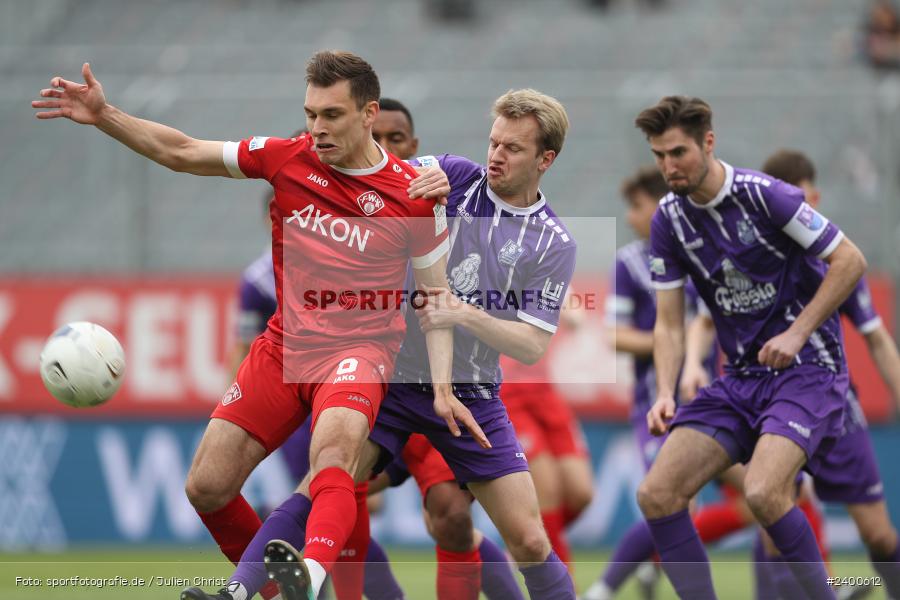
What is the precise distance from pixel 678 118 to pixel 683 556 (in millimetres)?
2042

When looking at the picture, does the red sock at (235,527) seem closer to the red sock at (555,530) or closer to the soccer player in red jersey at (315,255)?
the soccer player in red jersey at (315,255)

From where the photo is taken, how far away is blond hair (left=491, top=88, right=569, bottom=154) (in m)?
5.81

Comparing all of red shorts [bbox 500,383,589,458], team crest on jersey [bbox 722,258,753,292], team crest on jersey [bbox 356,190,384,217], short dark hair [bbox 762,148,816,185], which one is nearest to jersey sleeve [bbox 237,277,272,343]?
red shorts [bbox 500,383,589,458]

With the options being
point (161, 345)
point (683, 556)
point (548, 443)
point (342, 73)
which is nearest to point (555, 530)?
point (548, 443)

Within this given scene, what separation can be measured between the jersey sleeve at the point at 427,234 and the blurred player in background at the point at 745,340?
46.4 inches

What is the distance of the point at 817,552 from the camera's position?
19.1 feet

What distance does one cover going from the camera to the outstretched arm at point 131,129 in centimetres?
540

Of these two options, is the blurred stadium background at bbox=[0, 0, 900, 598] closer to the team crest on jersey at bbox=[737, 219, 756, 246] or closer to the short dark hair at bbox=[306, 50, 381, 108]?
the team crest on jersey at bbox=[737, 219, 756, 246]

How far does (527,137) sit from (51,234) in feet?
24.7

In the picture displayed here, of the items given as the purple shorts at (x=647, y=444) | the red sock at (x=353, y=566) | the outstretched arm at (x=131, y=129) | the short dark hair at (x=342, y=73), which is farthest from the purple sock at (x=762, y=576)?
the outstretched arm at (x=131, y=129)

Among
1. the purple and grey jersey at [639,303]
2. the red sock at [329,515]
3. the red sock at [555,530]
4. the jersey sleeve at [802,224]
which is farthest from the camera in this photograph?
the purple and grey jersey at [639,303]

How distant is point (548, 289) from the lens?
5.77m

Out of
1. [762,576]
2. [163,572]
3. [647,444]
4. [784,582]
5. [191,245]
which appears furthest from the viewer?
[191,245]

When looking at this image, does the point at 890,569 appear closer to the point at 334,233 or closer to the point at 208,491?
the point at 334,233
